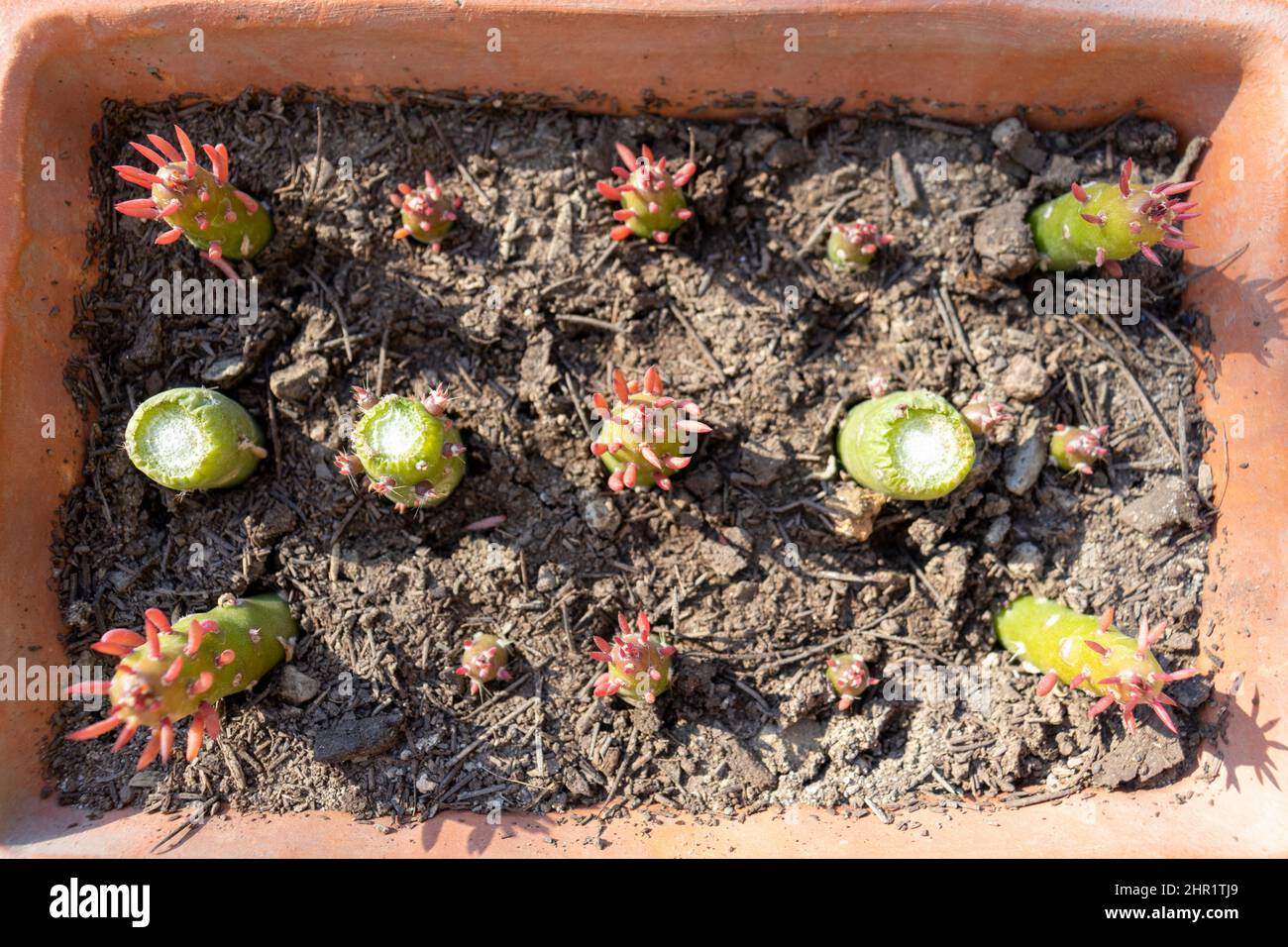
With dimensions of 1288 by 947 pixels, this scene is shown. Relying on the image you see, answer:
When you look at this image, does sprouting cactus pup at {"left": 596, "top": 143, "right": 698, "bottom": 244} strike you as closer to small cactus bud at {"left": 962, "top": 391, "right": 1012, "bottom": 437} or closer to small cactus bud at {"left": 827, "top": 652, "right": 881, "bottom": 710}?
small cactus bud at {"left": 962, "top": 391, "right": 1012, "bottom": 437}

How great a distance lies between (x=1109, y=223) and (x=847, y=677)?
1.39 metres

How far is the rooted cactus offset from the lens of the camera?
2074mm

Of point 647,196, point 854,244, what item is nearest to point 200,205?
point 647,196

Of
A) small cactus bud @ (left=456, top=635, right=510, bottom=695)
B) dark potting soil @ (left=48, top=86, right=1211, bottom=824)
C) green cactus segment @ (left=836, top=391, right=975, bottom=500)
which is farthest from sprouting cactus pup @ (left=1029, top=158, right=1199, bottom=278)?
small cactus bud @ (left=456, top=635, right=510, bottom=695)

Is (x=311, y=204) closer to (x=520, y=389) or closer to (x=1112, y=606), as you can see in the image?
(x=520, y=389)

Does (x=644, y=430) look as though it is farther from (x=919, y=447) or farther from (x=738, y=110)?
(x=738, y=110)

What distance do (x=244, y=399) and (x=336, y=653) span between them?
2.59ft

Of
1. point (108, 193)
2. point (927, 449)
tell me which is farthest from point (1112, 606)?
point (108, 193)

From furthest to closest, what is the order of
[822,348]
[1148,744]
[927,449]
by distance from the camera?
[822,348], [1148,744], [927,449]

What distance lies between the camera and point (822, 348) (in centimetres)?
245

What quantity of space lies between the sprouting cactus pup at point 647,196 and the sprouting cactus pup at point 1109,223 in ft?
3.41

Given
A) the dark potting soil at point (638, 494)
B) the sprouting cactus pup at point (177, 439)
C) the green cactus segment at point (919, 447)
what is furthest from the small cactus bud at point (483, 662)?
the green cactus segment at point (919, 447)

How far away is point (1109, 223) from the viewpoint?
2.13 m

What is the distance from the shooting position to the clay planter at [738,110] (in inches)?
85.0
